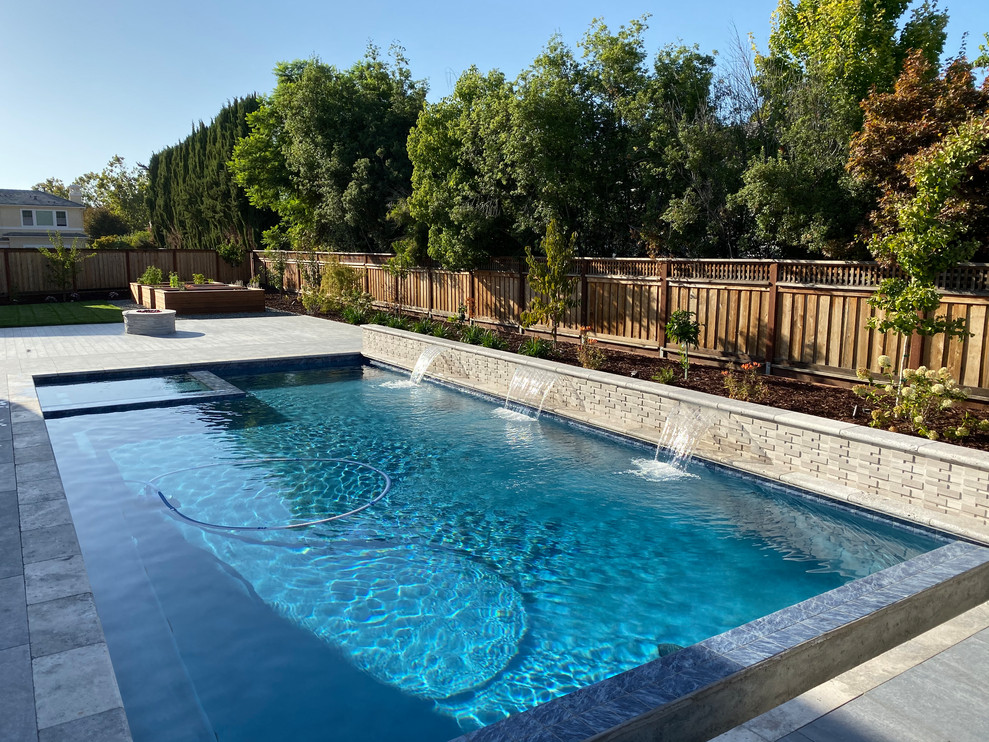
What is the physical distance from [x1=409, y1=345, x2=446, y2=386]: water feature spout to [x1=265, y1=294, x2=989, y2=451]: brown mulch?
1321 mm

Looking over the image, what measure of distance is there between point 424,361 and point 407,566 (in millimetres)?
7693

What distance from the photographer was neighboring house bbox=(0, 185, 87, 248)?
1708 inches

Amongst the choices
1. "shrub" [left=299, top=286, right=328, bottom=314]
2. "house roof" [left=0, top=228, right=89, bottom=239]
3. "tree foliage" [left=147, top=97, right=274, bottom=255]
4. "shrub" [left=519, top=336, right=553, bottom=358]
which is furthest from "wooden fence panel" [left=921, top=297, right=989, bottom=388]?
"house roof" [left=0, top=228, right=89, bottom=239]

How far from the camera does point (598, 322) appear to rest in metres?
12.8

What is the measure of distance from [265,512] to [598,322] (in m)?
7.88

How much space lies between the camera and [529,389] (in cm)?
1035

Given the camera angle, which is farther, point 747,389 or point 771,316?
point 771,316

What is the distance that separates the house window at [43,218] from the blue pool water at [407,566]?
44.4m

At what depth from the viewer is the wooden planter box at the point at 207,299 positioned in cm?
2128

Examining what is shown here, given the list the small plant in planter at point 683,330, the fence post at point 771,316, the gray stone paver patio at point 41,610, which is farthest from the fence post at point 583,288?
the gray stone paver patio at point 41,610

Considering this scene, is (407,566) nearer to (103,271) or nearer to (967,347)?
(967,347)

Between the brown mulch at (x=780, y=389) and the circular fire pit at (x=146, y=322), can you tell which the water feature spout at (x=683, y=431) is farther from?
the circular fire pit at (x=146, y=322)

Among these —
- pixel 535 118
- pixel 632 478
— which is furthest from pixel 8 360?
pixel 632 478

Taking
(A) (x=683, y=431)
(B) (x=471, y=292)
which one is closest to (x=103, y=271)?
(B) (x=471, y=292)
